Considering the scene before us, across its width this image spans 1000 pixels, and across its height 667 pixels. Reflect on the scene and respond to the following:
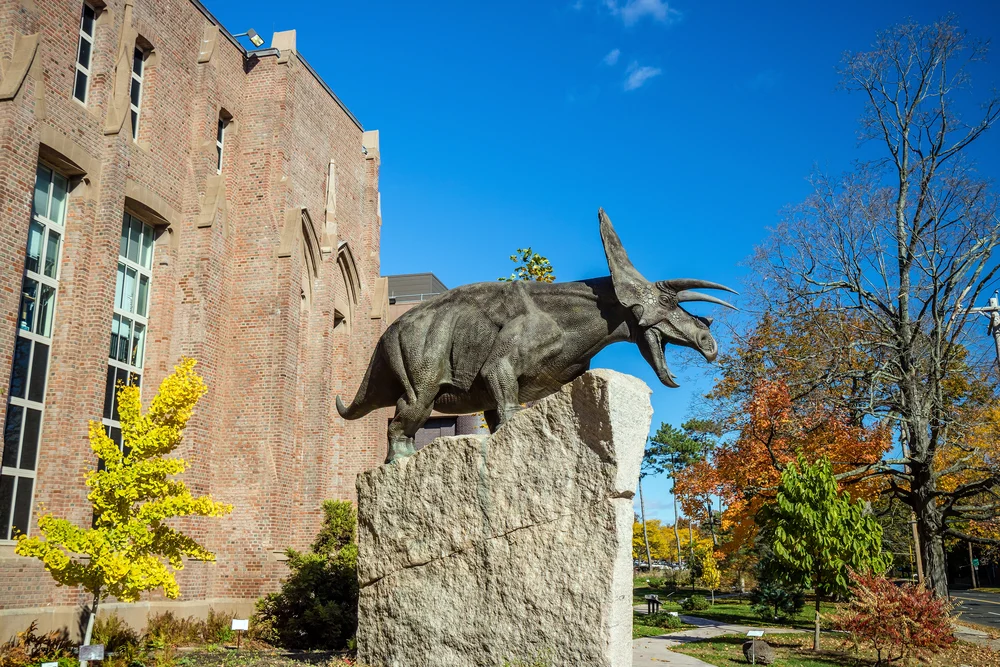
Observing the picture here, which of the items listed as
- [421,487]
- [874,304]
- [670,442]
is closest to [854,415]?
[874,304]

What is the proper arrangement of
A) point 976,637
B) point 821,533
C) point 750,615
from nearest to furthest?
point 821,533
point 976,637
point 750,615

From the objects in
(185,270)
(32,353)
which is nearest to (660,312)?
(32,353)

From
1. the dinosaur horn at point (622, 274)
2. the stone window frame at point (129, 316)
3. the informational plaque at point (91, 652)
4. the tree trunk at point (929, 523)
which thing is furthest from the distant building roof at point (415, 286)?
the dinosaur horn at point (622, 274)

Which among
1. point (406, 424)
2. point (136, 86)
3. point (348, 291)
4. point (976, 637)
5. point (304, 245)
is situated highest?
point (136, 86)

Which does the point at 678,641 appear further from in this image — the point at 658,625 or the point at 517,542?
the point at 517,542

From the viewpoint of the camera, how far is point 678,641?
19.0 meters

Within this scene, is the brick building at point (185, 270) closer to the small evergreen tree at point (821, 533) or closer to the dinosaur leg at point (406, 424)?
the dinosaur leg at point (406, 424)

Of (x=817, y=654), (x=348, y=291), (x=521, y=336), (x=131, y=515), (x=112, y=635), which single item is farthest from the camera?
(x=348, y=291)

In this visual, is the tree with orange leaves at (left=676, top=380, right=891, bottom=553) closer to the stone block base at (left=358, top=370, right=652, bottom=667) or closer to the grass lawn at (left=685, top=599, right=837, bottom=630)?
the grass lawn at (left=685, top=599, right=837, bottom=630)

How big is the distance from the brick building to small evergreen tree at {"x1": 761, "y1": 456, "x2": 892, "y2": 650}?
12.8 meters

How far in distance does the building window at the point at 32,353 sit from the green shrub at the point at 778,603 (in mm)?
21931

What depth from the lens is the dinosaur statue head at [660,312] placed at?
725 centimetres

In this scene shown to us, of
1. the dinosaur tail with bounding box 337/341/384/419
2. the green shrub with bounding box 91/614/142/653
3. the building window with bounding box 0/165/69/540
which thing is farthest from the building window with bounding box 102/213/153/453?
the dinosaur tail with bounding box 337/341/384/419

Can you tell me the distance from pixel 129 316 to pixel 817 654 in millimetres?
→ 17402
